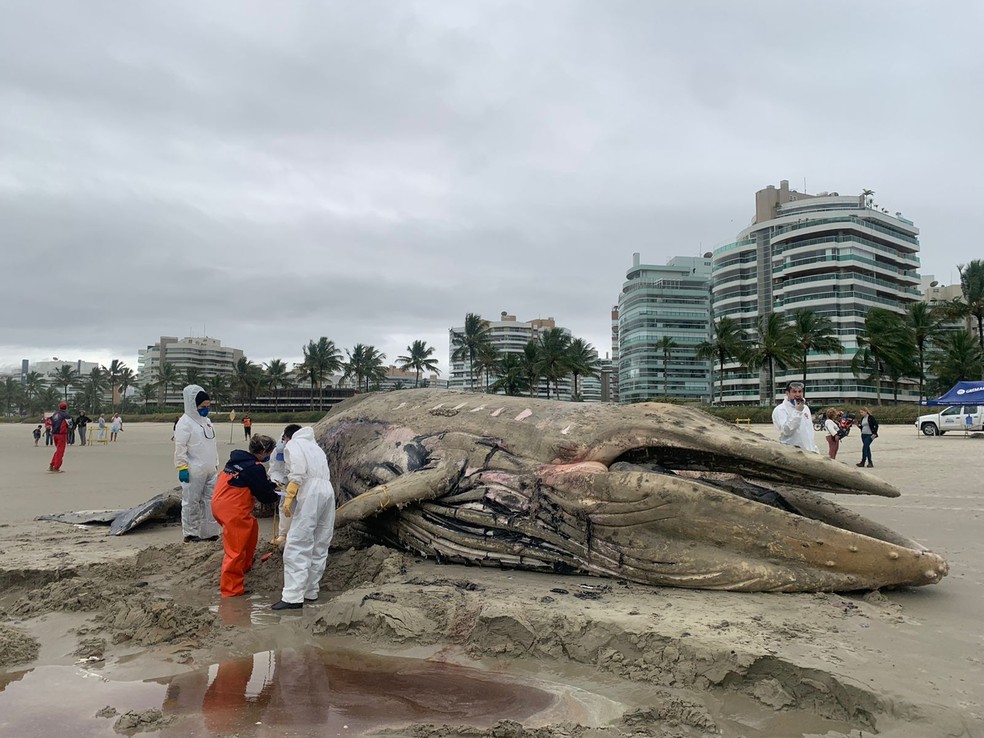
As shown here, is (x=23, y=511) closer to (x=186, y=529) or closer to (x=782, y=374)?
(x=186, y=529)

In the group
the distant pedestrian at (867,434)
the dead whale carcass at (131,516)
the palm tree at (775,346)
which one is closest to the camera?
the dead whale carcass at (131,516)

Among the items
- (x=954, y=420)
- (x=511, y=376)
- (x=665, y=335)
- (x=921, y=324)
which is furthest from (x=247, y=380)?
(x=954, y=420)

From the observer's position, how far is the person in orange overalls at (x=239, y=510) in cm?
555

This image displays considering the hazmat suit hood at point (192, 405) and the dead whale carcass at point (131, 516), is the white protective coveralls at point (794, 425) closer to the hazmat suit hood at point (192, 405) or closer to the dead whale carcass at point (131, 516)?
the hazmat suit hood at point (192, 405)

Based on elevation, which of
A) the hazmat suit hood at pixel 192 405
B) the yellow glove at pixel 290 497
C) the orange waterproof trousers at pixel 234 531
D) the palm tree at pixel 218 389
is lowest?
the orange waterproof trousers at pixel 234 531

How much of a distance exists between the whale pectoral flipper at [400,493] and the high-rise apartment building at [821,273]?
7548cm

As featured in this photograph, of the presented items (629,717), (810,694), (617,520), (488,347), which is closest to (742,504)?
(617,520)

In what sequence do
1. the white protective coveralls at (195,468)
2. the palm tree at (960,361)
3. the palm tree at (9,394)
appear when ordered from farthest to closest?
the palm tree at (9,394)
the palm tree at (960,361)
the white protective coveralls at (195,468)

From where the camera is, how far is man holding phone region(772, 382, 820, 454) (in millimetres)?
8039

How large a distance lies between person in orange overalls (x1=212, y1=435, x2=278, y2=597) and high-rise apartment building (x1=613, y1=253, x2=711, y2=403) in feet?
328

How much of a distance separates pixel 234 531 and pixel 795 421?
20.9 ft

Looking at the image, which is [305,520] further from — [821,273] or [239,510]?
[821,273]

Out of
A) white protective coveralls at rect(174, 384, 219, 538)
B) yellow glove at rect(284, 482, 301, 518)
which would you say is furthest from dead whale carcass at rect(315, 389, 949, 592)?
white protective coveralls at rect(174, 384, 219, 538)

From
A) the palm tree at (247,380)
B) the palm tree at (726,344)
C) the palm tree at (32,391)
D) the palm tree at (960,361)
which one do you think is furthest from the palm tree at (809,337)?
the palm tree at (32,391)
